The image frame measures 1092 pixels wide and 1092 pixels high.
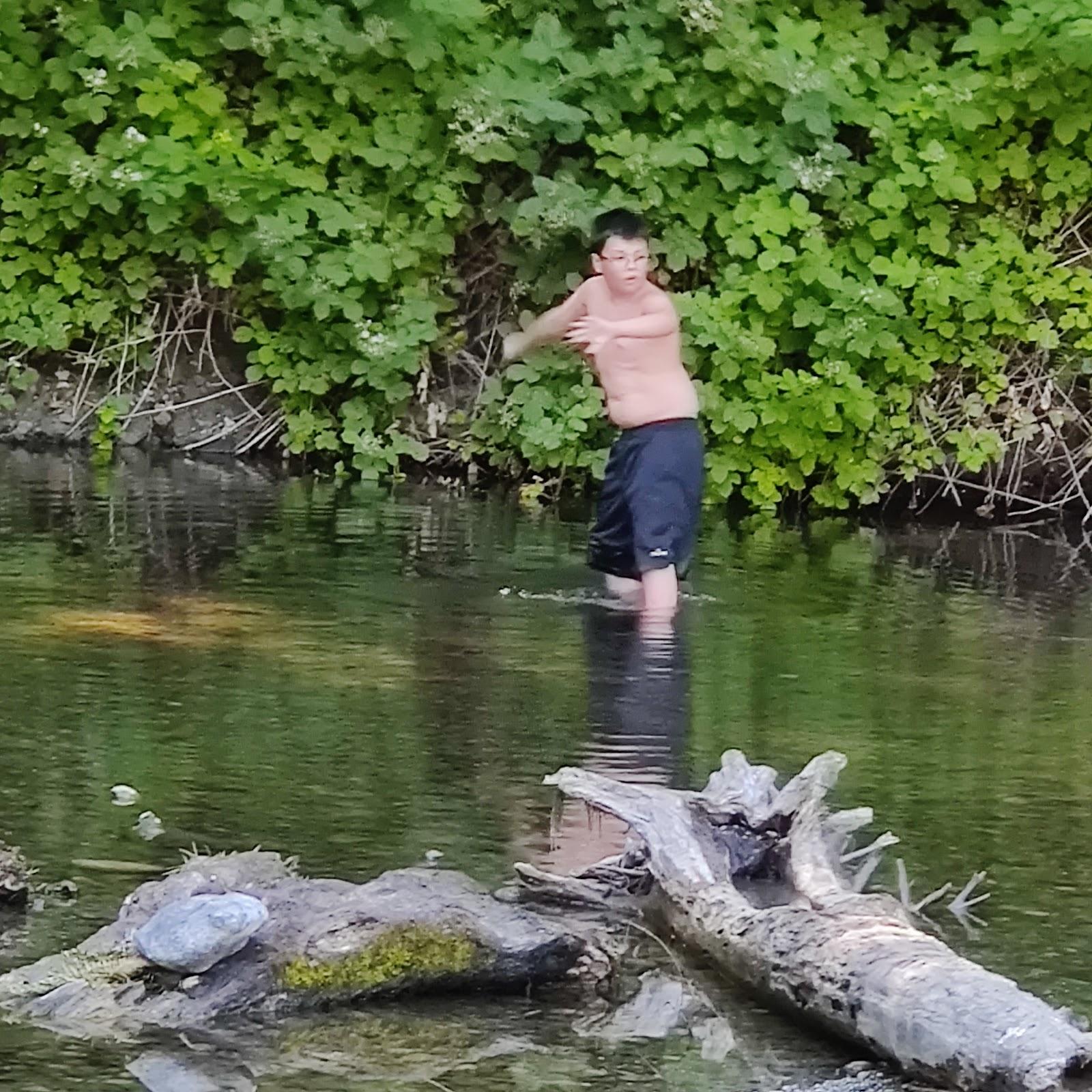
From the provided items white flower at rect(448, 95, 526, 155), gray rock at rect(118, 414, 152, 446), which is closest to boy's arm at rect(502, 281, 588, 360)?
white flower at rect(448, 95, 526, 155)

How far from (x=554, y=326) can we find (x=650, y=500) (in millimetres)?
609

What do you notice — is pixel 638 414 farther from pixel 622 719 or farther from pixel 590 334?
pixel 622 719

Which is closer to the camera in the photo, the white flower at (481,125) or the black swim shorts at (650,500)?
the black swim shorts at (650,500)

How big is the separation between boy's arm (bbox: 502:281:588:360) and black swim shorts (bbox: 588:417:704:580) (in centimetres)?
37

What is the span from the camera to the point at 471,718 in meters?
4.98

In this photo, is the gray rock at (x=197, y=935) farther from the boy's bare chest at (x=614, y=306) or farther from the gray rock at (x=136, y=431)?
the gray rock at (x=136, y=431)

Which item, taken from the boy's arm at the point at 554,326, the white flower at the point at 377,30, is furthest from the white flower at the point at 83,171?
the boy's arm at the point at 554,326

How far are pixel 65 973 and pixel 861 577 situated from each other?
4891 mm

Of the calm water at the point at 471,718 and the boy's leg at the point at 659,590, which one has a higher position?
the boy's leg at the point at 659,590

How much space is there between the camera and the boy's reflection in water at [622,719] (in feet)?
13.0

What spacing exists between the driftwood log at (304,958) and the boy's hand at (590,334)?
3.36 metres

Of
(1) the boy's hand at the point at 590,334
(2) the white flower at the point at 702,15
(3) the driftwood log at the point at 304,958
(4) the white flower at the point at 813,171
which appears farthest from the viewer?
(2) the white flower at the point at 702,15


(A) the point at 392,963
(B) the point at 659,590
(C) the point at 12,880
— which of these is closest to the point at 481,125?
(B) the point at 659,590

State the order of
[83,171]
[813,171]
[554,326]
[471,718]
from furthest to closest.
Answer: [83,171]
[813,171]
[554,326]
[471,718]
